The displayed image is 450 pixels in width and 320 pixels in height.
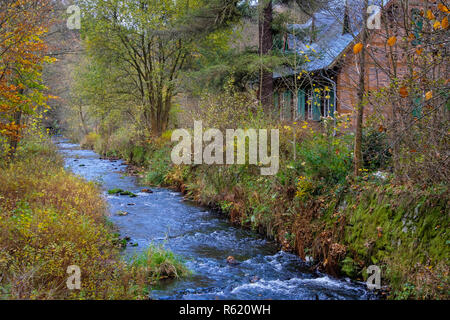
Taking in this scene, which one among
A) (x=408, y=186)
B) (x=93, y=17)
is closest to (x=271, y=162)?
(x=408, y=186)

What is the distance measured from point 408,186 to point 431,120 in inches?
43.4

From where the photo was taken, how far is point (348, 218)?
683cm

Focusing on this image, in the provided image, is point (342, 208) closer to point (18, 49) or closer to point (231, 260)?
Result: point (231, 260)

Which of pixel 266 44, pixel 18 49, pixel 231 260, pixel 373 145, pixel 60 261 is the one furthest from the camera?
pixel 266 44

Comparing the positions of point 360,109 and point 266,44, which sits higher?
point 266,44

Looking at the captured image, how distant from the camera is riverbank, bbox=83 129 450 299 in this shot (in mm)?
5301

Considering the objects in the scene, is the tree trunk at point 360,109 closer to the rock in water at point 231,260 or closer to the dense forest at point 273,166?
the dense forest at point 273,166

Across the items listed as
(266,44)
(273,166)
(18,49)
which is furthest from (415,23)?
(266,44)

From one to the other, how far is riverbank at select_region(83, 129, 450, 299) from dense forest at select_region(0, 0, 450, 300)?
25 mm

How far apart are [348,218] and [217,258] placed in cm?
263

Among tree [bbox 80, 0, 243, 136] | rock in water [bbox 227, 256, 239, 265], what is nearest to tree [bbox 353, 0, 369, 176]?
rock in water [bbox 227, 256, 239, 265]

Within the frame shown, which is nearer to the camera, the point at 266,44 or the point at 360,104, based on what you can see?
the point at 360,104

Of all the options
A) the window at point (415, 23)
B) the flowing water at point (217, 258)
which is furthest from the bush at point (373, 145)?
the flowing water at point (217, 258)

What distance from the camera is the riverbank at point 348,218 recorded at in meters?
5.30
